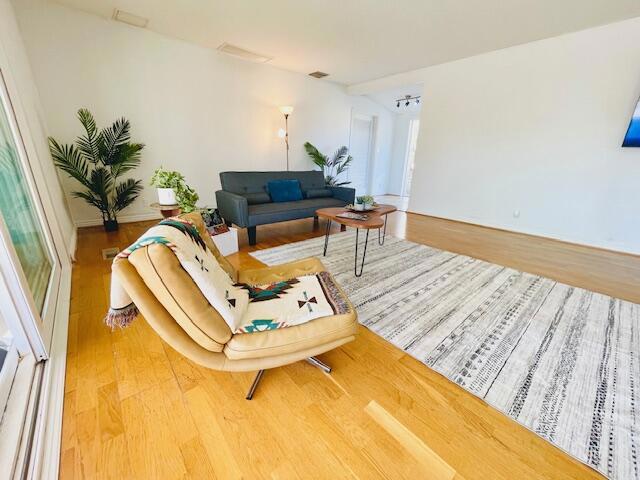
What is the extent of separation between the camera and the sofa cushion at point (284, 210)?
300 centimetres

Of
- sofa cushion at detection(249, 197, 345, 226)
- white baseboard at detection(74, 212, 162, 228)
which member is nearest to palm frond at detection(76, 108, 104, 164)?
white baseboard at detection(74, 212, 162, 228)

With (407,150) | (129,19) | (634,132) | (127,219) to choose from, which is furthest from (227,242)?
(407,150)

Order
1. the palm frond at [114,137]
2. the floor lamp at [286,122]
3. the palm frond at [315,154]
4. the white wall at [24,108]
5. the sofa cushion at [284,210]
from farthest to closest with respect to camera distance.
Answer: the palm frond at [315,154]
the floor lamp at [286,122]
the palm frond at [114,137]
the sofa cushion at [284,210]
the white wall at [24,108]

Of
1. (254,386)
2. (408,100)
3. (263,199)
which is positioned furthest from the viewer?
(408,100)

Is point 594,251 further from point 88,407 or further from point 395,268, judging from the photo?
point 88,407

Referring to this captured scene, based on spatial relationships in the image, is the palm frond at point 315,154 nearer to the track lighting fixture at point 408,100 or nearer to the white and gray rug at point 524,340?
the track lighting fixture at point 408,100


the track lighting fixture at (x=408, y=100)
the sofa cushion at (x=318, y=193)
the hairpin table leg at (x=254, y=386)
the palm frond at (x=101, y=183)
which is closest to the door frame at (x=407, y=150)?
the track lighting fixture at (x=408, y=100)

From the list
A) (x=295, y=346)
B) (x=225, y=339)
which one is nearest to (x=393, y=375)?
(x=295, y=346)

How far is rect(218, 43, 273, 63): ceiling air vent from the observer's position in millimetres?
3764

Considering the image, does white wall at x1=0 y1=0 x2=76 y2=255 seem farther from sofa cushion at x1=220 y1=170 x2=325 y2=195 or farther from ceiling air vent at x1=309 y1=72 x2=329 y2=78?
ceiling air vent at x1=309 y1=72 x2=329 y2=78

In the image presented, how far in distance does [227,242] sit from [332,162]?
381 cm

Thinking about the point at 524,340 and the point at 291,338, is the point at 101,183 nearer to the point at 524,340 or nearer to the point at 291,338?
the point at 291,338

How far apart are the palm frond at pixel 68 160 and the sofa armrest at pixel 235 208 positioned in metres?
1.59

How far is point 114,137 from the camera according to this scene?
3.21 m
